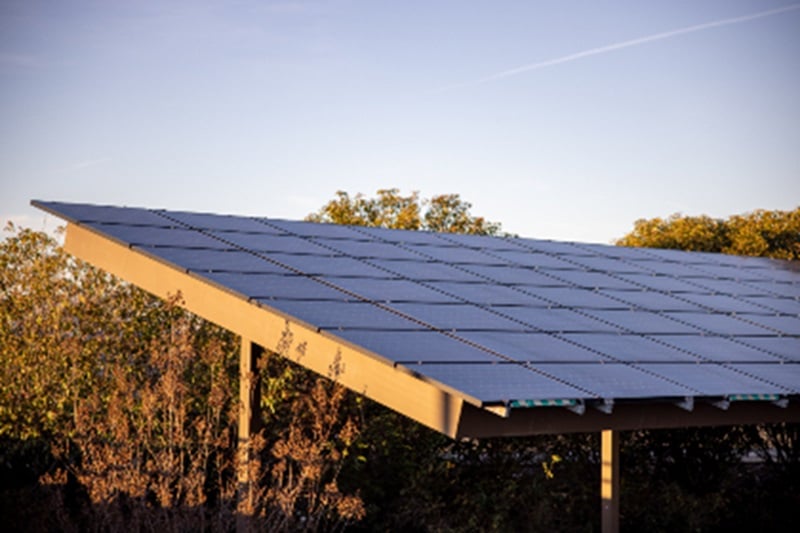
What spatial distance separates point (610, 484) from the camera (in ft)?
37.8

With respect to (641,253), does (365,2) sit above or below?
above

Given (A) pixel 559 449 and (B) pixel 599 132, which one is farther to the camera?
(B) pixel 599 132

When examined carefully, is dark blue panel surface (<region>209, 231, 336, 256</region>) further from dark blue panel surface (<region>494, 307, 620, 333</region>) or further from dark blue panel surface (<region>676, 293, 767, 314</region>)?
dark blue panel surface (<region>676, 293, 767, 314</region>)

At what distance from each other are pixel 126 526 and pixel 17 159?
688 inches

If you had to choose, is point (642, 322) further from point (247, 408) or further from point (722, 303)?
point (247, 408)

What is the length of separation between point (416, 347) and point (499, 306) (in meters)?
2.82

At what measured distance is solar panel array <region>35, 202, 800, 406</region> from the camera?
9953 millimetres

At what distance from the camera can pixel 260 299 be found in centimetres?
1074

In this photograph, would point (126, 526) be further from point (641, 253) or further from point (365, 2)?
point (365, 2)

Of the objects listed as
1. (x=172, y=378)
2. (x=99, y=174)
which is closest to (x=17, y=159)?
(x=99, y=174)

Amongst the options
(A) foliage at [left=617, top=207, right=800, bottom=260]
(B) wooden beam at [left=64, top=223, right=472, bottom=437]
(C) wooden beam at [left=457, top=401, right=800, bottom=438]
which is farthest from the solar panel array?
(A) foliage at [left=617, top=207, right=800, bottom=260]

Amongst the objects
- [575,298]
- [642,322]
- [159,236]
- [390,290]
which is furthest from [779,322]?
[159,236]

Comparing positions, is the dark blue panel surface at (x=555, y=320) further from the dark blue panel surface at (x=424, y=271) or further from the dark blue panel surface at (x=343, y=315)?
the dark blue panel surface at (x=343, y=315)

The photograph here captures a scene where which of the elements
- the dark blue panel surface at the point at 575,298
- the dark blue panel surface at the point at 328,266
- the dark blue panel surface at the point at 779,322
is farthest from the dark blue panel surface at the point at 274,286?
the dark blue panel surface at the point at 779,322
